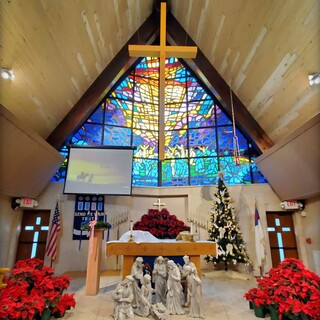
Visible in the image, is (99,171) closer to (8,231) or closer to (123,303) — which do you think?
(8,231)

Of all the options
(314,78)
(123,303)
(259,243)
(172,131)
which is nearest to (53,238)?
(123,303)

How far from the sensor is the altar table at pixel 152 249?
333cm

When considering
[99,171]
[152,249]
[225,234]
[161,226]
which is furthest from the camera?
[99,171]

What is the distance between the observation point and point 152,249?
3363 millimetres

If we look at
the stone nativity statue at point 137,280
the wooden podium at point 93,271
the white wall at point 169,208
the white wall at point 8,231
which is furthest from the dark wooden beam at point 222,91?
the white wall at point 8,231

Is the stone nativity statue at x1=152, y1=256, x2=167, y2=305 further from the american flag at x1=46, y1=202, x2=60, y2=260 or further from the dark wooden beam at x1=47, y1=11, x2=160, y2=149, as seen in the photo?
the dark wooden beam at x1=47, y1=11, x2=160, y2=149

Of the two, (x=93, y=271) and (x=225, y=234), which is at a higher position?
(x=225, y=234)

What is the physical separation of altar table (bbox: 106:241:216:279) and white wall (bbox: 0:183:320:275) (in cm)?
267

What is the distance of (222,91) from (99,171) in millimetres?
3707

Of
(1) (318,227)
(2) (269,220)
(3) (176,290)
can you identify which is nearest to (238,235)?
(2) (269,220)

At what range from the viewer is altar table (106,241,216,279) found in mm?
3326

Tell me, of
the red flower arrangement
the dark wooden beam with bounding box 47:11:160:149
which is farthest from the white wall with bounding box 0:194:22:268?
the red flower arrangement

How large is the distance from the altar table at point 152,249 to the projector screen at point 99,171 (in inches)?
96.4

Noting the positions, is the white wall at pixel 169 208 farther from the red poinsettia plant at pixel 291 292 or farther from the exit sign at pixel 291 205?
the red poinsettia plant at pixel 291 292
